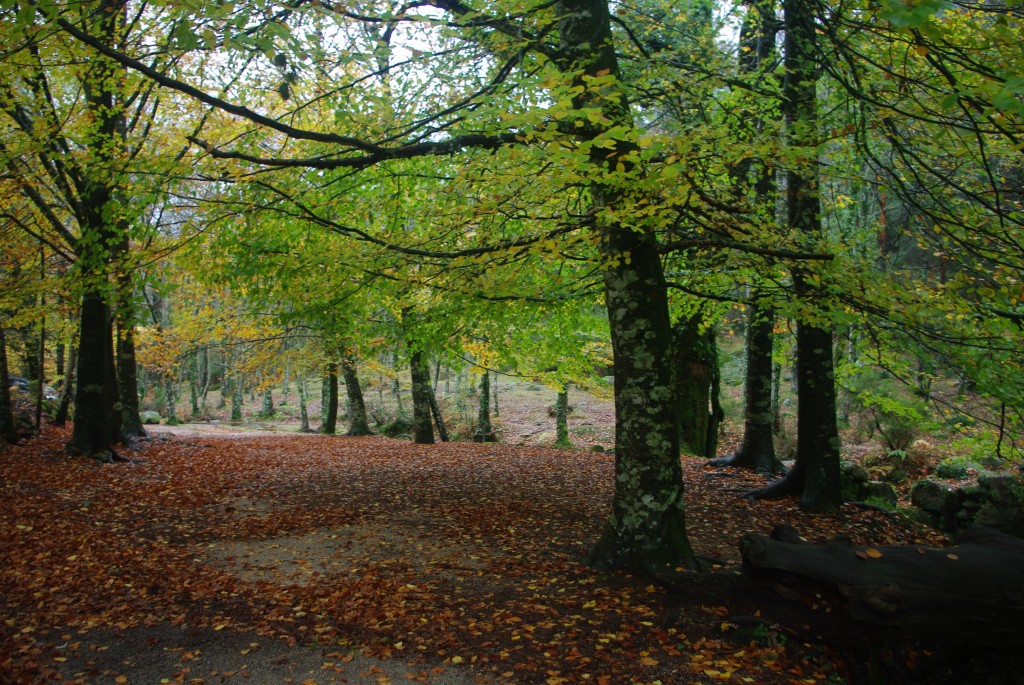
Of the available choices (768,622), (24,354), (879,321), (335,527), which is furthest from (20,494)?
(24,354)

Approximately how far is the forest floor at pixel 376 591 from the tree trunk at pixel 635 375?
403 millimetres

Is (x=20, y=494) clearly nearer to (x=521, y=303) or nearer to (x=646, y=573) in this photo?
(x=521, y=303)

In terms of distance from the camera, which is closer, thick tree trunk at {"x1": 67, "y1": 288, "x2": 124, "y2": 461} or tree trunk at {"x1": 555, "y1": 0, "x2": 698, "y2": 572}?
tree trunk at {"x1": 555, "y1": 0, "x2": 698, "y2": 572}

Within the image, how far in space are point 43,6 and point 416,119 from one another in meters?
4.12

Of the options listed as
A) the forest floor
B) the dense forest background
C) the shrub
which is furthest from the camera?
the shrub

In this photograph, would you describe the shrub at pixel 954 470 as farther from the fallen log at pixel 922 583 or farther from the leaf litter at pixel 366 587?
the fallen log at pixel 922 583

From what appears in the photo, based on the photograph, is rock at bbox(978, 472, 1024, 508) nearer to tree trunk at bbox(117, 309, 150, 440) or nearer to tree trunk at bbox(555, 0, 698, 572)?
tree trunk at bbox(555, 0, 698, 572)

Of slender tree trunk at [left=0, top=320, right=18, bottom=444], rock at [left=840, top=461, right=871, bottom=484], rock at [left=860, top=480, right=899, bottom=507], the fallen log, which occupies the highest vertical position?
slender tree trunk at [left=0, top=320, right=18, bottom=444]

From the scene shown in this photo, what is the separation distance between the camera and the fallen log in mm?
4031

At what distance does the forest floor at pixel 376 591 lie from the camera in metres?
4.23

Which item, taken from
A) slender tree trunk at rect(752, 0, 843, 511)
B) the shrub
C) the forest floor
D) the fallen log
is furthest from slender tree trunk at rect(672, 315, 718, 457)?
the fallen log

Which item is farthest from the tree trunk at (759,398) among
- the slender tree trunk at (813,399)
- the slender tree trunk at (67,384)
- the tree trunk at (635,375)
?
the slender tree trunk at (67,384)

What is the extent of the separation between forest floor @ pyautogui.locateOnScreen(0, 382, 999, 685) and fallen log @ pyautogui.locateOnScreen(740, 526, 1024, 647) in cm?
27

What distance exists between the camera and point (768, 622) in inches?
183
